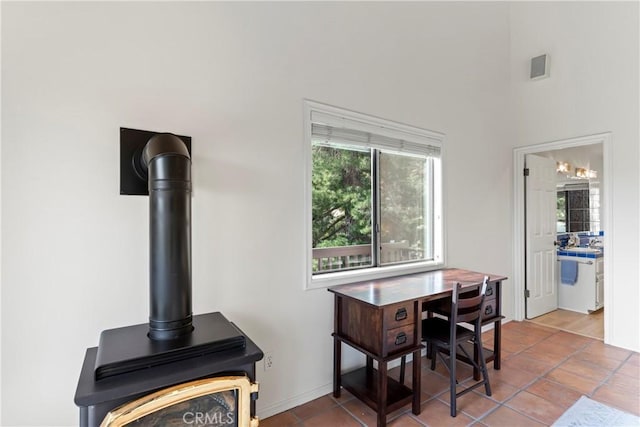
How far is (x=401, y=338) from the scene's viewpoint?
2.04 m

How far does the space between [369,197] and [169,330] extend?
6.37 feet

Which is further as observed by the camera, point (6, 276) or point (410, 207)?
point (410, 207)

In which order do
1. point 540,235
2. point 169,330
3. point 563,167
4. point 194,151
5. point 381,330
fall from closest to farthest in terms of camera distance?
point 169,330, point 194,151, point 381,330, point 540,235, point 563,167

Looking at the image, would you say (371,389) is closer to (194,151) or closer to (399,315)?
(399,315)

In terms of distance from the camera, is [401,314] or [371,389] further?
[371,389]

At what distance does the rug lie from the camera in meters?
1.99

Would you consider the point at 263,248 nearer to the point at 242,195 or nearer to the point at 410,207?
the point at 242,195

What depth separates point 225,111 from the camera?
194cm

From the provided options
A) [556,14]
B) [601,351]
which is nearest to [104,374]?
[601,351]

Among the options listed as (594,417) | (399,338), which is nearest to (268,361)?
(399,338)

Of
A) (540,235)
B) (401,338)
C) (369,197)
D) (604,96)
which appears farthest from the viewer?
(540,235)

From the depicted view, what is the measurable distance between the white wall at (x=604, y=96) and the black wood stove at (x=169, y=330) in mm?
3706

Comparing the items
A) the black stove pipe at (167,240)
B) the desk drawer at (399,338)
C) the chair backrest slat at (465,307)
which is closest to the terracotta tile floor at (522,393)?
the desk drawer at (399,338)

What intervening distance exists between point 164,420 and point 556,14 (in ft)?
16.5
